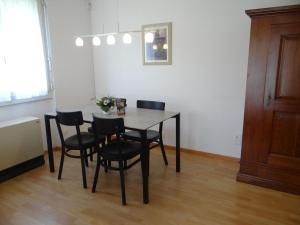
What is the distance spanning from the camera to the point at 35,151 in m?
3.34

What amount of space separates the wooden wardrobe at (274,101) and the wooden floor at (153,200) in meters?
0.26

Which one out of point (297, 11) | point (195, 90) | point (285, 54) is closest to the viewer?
point (297, 11)

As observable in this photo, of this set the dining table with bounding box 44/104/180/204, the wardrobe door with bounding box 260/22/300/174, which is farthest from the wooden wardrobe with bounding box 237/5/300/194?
the dining table with bounding box 44/104/180/204

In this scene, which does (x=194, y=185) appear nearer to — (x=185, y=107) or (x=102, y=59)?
(x=185, y=107)

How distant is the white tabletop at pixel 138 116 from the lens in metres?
2.55

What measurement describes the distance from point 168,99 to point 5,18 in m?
2.51

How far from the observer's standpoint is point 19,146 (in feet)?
10.3

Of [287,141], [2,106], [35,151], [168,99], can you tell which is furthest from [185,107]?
[2,106]

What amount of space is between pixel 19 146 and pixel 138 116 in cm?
163

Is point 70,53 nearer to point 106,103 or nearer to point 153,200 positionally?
point 106,103

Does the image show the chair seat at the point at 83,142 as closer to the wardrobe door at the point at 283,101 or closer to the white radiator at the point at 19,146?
the white radiator at the point at 19,146

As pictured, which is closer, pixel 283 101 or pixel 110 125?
pixel 110 125

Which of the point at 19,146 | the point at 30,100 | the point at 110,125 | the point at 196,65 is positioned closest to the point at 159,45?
the point at 196,65

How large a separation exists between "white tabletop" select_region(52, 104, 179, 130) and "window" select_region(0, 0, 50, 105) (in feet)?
3.07
